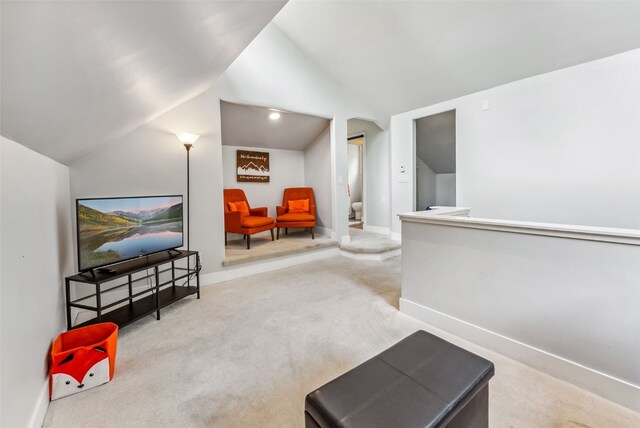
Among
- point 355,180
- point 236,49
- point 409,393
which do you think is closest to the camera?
point 409,393

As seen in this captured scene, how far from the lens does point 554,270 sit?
5.18ft

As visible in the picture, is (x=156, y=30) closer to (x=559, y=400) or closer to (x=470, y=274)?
(x=470, y=274)

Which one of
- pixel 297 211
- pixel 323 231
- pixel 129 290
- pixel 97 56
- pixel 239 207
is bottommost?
pixel 129 290

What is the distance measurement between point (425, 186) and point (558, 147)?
273cm

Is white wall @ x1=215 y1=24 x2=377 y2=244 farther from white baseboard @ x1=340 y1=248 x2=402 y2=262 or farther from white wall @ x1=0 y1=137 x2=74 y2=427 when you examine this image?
white wall @ x1=0 y1=137 x2=74 y2=427

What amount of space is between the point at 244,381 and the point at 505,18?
13.4ft

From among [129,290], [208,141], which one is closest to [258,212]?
[208,141]

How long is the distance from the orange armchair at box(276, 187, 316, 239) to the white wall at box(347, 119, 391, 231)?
4.76ft

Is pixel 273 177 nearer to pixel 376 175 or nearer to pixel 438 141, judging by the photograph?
A: pixel 376 175

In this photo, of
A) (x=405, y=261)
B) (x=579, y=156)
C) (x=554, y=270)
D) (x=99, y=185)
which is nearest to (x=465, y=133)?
(x=579, y=156)

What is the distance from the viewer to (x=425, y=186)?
5797 mm

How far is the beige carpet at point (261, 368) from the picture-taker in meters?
1.34

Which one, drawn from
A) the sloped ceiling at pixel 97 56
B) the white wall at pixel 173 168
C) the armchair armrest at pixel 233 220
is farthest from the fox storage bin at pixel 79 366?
the armchair armrest at pixel 233 220

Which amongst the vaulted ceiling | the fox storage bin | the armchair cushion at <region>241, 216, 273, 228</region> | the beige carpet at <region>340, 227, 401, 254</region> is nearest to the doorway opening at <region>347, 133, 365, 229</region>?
the beige carpet at <region>340, 227, 401, 254</region>
